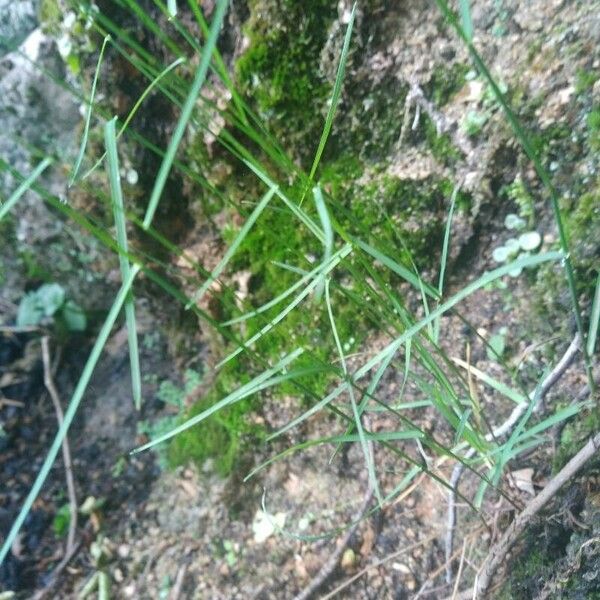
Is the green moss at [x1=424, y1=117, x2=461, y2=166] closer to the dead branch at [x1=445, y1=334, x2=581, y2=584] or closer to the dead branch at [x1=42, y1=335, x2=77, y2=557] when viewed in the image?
the dead branch at [x1=445, y1=334, x2=581, y2=584]

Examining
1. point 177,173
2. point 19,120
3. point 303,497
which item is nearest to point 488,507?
point 303,497

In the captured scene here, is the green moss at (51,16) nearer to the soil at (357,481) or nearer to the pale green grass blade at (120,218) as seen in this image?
the soil at (357,481)

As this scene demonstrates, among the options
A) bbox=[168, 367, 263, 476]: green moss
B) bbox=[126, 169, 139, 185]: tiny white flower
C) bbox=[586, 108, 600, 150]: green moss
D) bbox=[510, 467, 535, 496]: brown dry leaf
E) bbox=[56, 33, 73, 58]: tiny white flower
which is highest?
bbox=[56, 33, 73, 58]: tiny white flower

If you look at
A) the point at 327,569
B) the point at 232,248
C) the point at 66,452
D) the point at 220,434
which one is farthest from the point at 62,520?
the point at 232,248

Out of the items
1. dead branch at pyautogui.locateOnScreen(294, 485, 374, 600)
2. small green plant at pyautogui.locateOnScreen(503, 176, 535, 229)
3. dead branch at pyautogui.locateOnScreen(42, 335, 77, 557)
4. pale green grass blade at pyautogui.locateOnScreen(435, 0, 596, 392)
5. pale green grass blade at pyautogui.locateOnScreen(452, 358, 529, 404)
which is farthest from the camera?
dead branch at pyautogui.locateOnScreen(42, 335, 77, 557)

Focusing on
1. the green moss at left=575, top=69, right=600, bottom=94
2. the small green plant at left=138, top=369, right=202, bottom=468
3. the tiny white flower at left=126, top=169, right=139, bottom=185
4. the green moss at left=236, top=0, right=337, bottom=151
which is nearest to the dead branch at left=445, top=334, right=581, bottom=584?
the green moss at left=575, top=69, right=600, bottom=94

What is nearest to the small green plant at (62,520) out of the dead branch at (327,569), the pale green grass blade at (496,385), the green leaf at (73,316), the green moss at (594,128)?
the green leaf at (73,316)

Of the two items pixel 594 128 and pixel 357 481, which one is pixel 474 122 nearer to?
pixel 594 128
